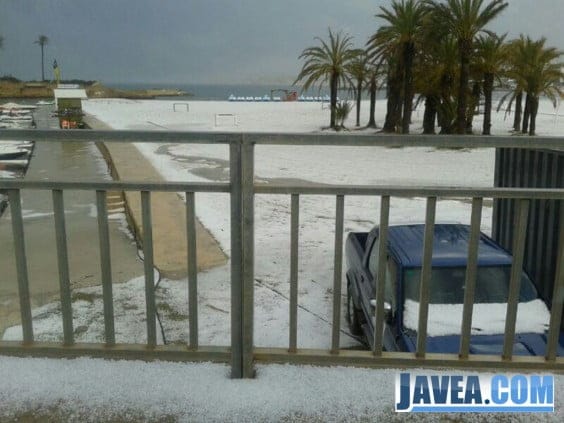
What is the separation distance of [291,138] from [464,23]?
2463 centimetres

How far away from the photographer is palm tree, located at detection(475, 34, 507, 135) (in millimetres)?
27125

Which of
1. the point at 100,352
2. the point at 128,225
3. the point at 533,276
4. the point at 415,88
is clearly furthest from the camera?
the point at 415,88

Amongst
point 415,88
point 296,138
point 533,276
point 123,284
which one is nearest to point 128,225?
point 123,284

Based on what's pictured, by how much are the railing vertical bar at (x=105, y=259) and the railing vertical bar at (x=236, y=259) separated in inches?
25.5

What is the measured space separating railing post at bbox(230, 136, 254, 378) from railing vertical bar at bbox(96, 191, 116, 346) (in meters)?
0.66

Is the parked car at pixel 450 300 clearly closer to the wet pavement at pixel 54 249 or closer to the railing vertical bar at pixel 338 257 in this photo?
the railing vertical bar at pixel 338 257

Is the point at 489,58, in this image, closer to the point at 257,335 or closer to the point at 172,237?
the point at 172,237

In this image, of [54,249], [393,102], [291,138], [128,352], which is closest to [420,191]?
[291,138]

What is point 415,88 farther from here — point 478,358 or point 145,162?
point 478,358

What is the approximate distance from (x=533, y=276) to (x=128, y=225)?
703cm

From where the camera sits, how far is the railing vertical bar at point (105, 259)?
287 centimetres

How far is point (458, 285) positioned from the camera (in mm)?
4172

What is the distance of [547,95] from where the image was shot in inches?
1211

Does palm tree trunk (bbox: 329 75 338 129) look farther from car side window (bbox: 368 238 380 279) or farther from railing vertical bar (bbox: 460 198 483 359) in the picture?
railing vertical bar (bbox: 460 198 483 359)
